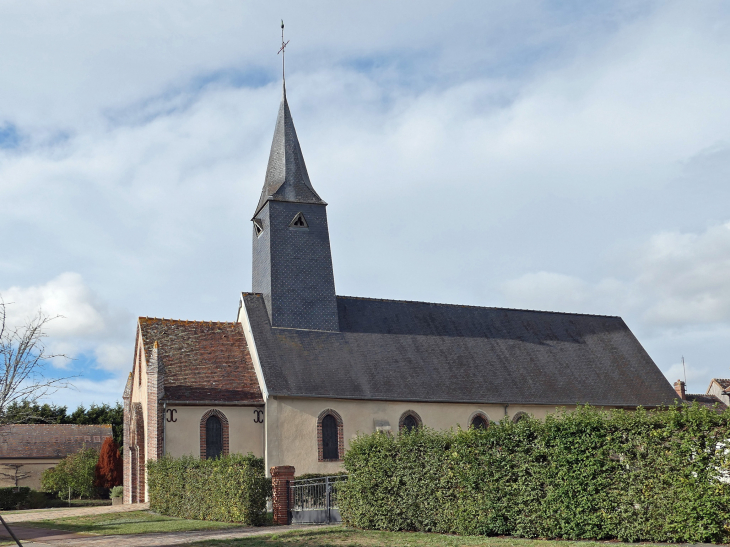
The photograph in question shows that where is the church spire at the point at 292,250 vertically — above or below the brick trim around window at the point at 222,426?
above

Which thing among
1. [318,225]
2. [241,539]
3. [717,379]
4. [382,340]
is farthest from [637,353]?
[717,379]

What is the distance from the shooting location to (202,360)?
89.9 ft

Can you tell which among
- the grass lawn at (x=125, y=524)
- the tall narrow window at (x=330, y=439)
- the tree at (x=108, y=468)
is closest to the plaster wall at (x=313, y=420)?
the tall narrow window at (x=330, y=439)

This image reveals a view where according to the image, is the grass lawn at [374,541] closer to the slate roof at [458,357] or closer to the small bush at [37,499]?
the slate roof at [458,357]

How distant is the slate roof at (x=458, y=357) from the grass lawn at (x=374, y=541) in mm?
11267

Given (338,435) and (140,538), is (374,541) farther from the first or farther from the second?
(338,435)

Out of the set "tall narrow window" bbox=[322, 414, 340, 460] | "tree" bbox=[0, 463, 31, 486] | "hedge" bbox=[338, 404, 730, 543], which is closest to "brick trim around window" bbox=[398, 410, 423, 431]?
"tall narrow window" bbox=[322, 414, 340, 460]

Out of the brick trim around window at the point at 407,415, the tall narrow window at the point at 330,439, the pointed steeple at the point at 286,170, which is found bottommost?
the tall narrow window at the point at 330,439

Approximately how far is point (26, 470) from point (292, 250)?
26839 mm

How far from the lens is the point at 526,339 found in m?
33.1

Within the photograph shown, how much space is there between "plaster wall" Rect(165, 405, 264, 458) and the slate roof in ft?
4.76

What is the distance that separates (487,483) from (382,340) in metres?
15.7

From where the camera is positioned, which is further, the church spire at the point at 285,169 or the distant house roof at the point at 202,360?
the church spire at the point at 285,169

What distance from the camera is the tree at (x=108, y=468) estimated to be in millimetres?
41844
